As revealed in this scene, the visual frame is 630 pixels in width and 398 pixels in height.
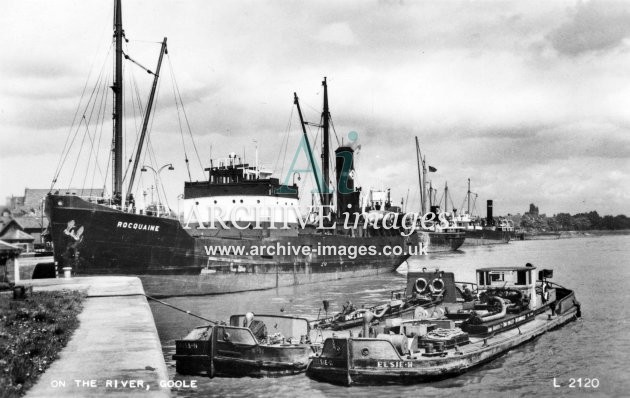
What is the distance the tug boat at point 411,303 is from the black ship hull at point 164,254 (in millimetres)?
11919

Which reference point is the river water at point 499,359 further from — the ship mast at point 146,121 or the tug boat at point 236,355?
the ship mast at point 146,121

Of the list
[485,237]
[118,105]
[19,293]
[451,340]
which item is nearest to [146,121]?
[118,105]

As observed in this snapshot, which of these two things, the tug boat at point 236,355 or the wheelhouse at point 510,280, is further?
the wheelhouse at point 510,280

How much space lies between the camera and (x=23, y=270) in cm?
3095

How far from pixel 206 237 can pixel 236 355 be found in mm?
19189

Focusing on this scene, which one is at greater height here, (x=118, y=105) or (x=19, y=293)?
(x=118, y=105)

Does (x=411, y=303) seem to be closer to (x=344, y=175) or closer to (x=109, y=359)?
(x=109, y=359)

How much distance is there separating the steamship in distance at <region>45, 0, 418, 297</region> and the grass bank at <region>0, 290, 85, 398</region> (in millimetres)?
10296

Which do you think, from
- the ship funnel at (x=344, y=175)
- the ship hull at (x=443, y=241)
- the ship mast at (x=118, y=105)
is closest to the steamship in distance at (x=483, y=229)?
the ship hull at (x=443, y=241)

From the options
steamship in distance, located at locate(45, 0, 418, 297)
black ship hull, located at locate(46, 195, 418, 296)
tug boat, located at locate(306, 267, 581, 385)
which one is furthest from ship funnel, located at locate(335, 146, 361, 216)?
tug boat, located at locate(306, 267, 581, 385)

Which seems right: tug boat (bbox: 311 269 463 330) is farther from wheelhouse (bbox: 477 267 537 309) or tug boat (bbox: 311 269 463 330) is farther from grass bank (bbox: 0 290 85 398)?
grass bank (bbox: 0 290 85 398)

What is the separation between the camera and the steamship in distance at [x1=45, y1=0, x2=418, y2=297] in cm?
2825

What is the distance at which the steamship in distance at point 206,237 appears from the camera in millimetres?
28250

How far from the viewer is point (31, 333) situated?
39.5ft
